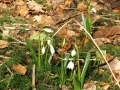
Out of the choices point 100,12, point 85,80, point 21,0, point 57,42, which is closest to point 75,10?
point 100,12

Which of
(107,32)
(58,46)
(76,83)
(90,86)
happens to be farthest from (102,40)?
(76,83)

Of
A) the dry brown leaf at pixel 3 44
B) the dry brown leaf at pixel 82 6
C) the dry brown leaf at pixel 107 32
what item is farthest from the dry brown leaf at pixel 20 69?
the dry brown leaf at pixel 82 6

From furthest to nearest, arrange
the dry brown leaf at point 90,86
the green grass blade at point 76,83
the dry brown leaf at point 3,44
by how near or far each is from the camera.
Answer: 1. the dry brown leaf at point 3,44
2. the dry brown leaf at point 90,86
3. the green grass blade at point 76,83

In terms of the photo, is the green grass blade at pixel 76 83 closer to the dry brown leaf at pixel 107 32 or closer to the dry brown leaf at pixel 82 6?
the dry brown leaf at pixel 107 32

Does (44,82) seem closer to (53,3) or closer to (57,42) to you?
(57,42)

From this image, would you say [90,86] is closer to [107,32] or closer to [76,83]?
[76,83]

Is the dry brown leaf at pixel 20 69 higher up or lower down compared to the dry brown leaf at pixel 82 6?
lower down

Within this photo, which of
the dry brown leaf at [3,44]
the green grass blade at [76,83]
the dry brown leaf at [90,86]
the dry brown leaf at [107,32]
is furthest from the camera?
the dry brown leaf at [107,32]

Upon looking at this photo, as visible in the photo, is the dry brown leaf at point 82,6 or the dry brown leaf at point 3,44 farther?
the dry brown leaf at point 82,6

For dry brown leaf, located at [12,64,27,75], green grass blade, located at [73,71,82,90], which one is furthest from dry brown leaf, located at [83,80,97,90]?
dry brown leaf, located at [12,64,27,75]
